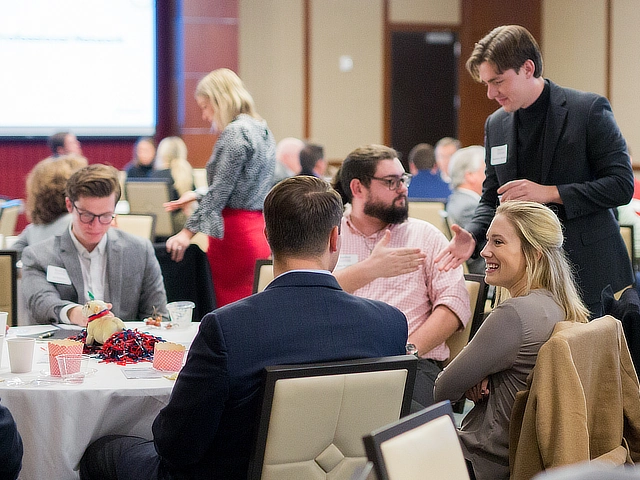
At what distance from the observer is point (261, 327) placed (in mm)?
1917

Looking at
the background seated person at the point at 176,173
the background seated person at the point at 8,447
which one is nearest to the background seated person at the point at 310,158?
the background seated person at the point at 176,173

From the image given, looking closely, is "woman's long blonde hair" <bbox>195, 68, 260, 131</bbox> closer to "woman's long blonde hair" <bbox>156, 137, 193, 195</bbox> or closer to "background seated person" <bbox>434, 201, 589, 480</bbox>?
"background seated person" <bbox>434, 201, 589, 480</bbox>

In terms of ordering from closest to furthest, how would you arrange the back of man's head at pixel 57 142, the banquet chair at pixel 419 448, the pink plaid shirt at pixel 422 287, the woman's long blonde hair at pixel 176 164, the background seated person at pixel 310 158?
1. the banquet chair at pixel 419 448
2. the pink plaid shirt at pixel 422 287
3. the background seated person at pixel 310 158
4. the woman's long blonde hair at pixel 176 164
5. the back of man's head at pixel 57 142

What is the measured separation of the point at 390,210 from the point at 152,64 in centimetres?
898

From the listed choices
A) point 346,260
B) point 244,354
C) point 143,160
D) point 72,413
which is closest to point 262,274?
point 346,260

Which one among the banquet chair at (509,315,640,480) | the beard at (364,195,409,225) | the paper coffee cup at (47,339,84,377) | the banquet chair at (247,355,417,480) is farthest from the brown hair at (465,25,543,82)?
the paper coffee cup at (47,339,84,377)

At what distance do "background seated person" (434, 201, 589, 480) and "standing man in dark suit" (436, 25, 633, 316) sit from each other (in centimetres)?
52

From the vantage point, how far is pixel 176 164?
8523 millimetres

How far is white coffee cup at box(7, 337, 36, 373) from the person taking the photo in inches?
98.3

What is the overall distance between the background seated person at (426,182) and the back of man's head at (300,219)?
20.0 ft

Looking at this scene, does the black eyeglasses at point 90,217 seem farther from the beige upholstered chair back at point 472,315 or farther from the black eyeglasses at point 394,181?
the beige upholstered chair back at point 472,315

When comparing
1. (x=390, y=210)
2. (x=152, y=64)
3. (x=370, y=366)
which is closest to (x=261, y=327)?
(x=370, y=366)

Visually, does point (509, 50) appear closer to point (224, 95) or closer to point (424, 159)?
point (224, 95)

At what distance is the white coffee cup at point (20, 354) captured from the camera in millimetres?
2498
